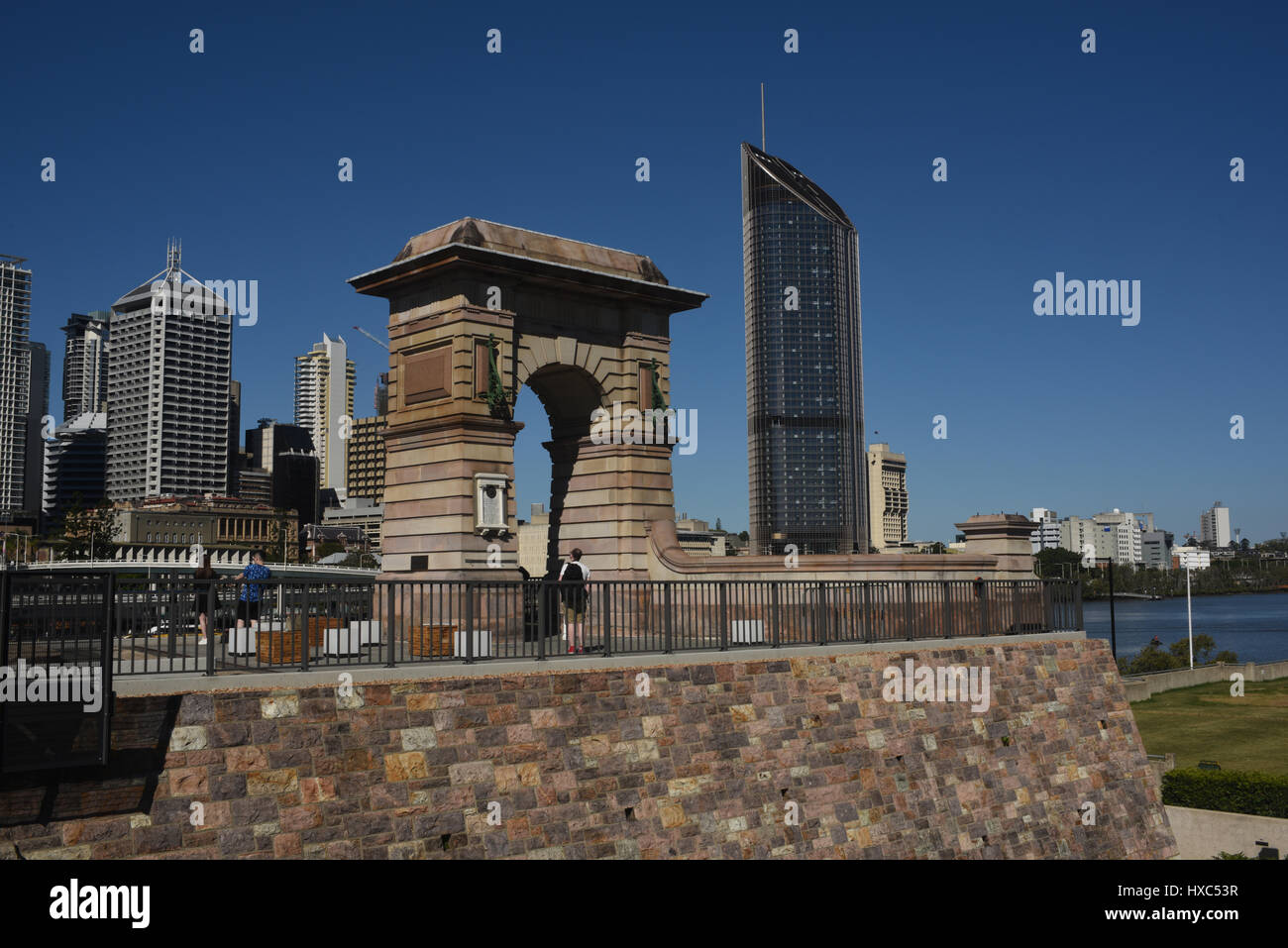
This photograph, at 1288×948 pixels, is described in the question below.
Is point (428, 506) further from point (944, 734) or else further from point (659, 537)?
point (944, 734)

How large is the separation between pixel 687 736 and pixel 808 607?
506 cm

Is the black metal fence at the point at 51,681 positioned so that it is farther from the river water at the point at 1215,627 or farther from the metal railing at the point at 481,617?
the river water at the point at 1215,627

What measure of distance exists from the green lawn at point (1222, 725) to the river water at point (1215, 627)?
33.8 m

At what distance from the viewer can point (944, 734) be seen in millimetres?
18766

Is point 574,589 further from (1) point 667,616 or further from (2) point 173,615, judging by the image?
(2) point 173,615

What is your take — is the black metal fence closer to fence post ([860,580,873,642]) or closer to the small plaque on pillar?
the small plaque on pillar

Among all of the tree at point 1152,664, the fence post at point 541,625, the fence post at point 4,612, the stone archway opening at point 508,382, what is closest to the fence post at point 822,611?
the fence post at point 541,625

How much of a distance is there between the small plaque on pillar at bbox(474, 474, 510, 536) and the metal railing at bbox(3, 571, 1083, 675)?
5.21 feet

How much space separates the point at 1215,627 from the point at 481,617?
15071 centimetres

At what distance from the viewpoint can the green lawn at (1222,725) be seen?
1647 inches

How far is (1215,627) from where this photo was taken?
146m
